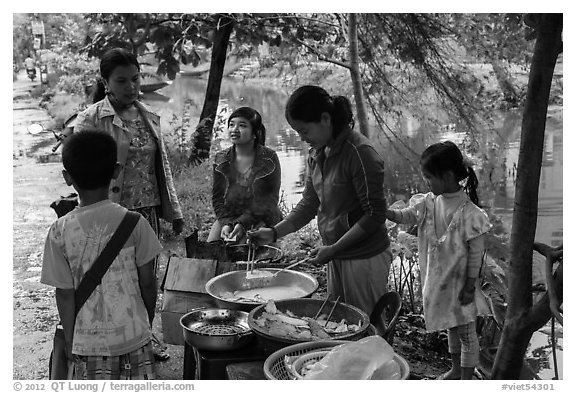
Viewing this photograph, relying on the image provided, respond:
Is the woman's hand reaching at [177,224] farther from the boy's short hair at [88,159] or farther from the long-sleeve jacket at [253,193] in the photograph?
the boy's short hair at [88,159]

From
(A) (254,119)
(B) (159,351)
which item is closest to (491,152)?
(A) (254,119)

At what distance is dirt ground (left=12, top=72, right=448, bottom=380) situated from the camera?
368 centimetres

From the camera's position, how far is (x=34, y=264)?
17.5 feet

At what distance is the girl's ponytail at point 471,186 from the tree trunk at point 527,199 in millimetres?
344

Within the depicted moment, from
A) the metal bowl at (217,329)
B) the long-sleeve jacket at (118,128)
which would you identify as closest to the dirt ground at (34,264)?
the long-sleeve jacket at (118,128)

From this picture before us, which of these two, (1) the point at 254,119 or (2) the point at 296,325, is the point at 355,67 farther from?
(2) the point at 296,325

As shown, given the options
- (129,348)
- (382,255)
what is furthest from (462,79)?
(129,348)

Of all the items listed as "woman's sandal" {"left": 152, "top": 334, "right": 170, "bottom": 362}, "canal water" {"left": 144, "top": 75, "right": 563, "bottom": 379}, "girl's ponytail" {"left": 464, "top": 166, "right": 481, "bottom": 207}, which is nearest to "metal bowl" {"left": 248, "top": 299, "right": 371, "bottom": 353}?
"girl's ponytail" {"left": 464, "top": 166, "right": 481, "bottom": 207}

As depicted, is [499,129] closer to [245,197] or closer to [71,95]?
[245,197]

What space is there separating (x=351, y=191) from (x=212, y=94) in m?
4.48

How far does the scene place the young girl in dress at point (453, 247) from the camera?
2859mm

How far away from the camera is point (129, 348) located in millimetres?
2281

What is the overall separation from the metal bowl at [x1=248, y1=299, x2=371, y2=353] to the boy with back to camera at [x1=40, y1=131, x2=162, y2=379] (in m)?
0.45

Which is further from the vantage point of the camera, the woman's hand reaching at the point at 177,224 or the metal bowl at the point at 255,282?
the woman's hand reaching at the point at 177,224
